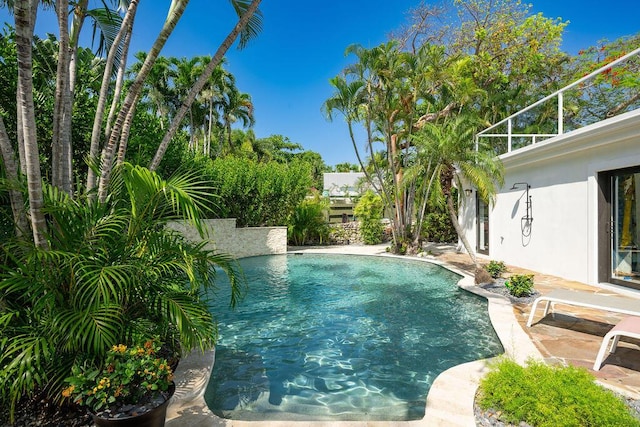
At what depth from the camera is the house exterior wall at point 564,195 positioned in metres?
Result: 7.40

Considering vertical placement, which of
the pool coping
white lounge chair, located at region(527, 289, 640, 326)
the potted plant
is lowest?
the pool coping

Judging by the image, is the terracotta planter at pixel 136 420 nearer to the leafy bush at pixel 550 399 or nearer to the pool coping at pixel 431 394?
the pool coping at pixel 431 394

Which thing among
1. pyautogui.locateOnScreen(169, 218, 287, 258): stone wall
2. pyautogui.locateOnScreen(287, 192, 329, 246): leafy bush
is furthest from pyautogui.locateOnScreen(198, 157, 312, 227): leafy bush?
pyautogui.locateOnScreen(169, 218, 287, 258): stone wall

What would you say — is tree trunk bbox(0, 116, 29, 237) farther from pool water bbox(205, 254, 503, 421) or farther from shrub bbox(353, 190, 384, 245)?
shrub bbox(353, 190, 384, 245)

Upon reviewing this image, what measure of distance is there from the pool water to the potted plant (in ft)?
3.90

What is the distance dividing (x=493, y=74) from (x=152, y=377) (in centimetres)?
2177

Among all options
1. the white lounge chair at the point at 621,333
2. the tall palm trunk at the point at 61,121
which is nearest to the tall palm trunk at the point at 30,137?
the tall palm trunk at the point at 61,121

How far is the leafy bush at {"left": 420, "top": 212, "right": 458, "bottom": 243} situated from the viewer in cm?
1928

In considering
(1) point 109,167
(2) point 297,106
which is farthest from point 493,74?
(1) point 109,167

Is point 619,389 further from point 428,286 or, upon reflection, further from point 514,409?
point 428,286

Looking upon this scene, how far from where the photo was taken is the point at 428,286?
9695 millimetres

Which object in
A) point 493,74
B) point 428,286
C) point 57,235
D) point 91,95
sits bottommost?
point 428,286

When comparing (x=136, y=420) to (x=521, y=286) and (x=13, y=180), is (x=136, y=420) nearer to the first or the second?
(x=13, y=180)

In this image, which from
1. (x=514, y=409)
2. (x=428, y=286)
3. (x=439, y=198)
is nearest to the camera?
(x=514, y=409)
